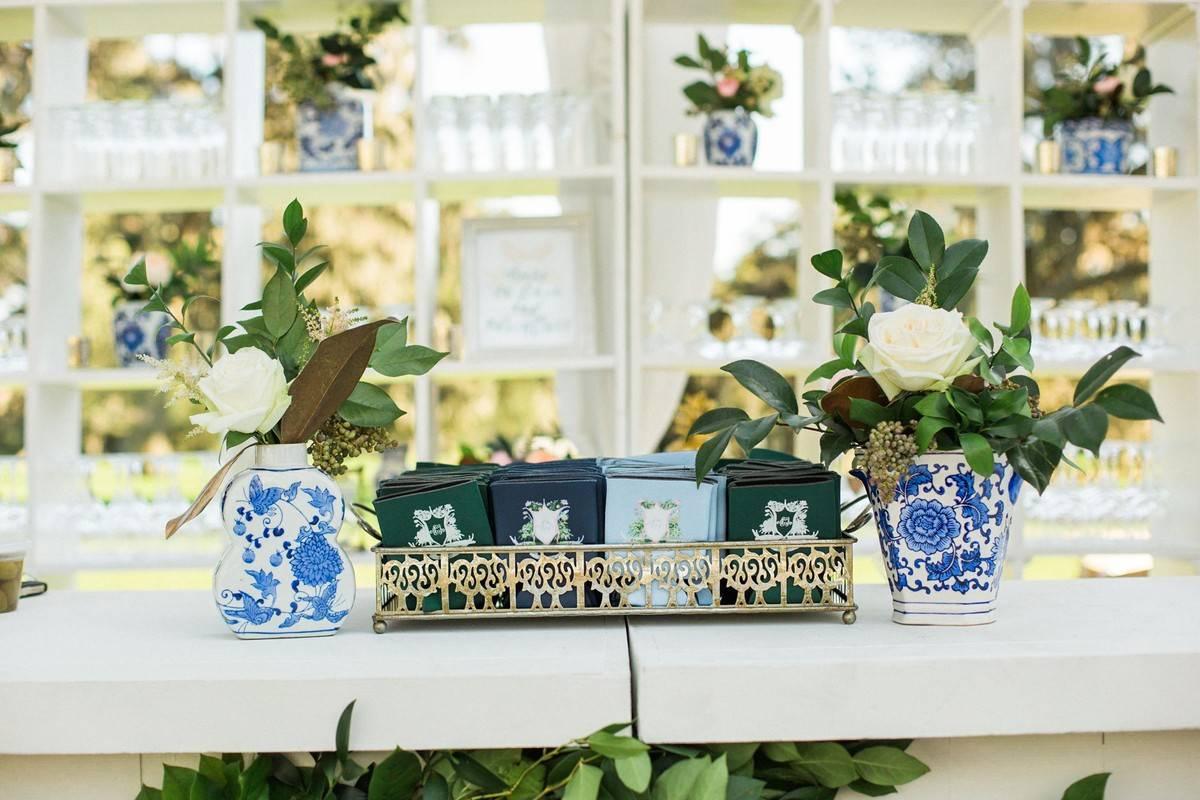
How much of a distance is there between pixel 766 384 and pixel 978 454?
0.55 feet

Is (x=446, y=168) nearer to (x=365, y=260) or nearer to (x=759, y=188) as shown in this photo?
(x=759, y=188)

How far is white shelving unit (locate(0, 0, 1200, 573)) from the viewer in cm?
250

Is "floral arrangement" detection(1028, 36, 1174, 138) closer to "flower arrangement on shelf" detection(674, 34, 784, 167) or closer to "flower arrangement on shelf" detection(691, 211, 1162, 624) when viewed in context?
"flower arrangement on shelf" detection(674, 34, 784, 167)

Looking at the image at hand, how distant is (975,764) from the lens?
29.4 inches

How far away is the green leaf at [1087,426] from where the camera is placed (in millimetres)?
730

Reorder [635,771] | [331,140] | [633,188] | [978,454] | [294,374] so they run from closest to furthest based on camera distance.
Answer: [635,771], [978,454], [294,374], [633,188], [331,140]

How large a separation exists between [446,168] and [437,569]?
1848 millimetres

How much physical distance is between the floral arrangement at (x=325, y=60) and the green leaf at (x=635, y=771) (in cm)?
218

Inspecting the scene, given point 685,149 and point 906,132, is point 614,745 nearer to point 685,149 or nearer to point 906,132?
point 685,149

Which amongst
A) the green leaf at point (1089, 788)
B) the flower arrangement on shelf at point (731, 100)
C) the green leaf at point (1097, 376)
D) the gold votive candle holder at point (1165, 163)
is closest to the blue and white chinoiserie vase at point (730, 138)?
the flower arrangement on shelf at point (731, 100)

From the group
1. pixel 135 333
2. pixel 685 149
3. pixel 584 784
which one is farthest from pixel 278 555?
pixel 135 333

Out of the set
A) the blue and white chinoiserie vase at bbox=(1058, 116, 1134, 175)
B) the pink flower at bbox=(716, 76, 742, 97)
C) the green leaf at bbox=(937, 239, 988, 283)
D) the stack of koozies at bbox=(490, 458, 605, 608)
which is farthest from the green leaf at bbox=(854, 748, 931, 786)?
the blue and white chinoiserie vase at bbox=(1058, 116, 1134, 175)

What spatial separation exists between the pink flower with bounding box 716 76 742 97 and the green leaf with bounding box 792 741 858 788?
201cm

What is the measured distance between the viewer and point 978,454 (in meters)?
0.78
